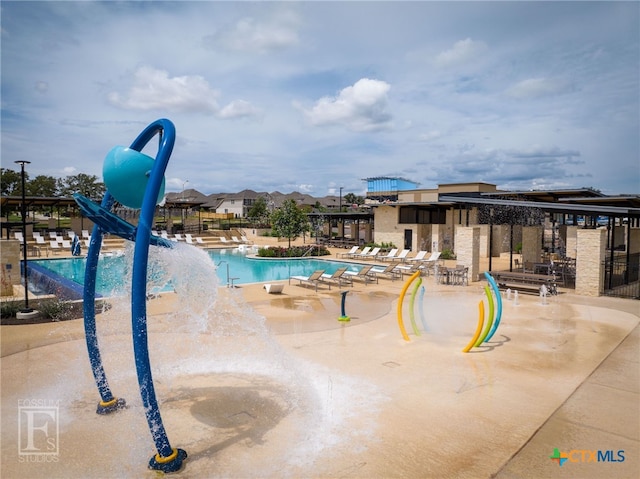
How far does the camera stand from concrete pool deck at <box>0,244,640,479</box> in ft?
18.3

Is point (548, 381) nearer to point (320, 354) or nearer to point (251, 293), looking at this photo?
point (320, 354)

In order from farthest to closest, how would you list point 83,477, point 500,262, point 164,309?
point 500,262 < point 164,309 < point 83,477

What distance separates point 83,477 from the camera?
206 inches

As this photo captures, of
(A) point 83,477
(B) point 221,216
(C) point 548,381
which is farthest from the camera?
(B) point 221,216

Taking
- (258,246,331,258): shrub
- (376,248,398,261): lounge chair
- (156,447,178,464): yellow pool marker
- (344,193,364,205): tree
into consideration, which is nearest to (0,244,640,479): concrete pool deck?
(156,447,178,464): yellow pool marker

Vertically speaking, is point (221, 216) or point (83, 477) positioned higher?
point (221, 216)

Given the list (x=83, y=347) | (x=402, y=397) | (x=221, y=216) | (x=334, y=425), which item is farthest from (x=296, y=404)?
(x=221, y=216)

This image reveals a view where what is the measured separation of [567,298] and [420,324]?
740 centimetres

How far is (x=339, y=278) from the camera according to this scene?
19203mm

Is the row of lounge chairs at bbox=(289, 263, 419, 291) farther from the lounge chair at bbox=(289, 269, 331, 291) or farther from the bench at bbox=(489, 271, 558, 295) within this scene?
the bench at bbox=(489, 271, 558, 295)

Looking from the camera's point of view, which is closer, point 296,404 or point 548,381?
point 296,404

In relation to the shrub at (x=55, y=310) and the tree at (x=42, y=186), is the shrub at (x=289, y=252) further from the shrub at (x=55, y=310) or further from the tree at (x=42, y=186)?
the tree at (x=42, y=186)

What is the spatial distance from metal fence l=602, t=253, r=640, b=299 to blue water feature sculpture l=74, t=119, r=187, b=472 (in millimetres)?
17352

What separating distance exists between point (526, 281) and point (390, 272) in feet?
19.3
